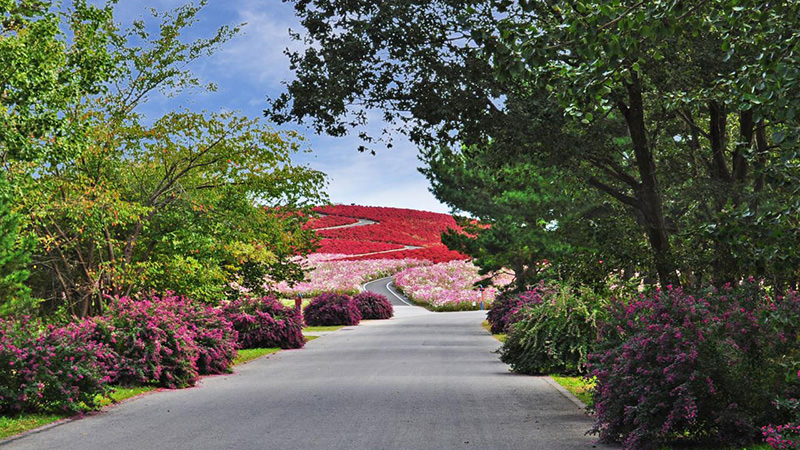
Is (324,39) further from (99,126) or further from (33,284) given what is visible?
(33,284)

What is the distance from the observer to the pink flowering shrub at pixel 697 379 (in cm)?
740

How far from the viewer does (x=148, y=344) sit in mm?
13500

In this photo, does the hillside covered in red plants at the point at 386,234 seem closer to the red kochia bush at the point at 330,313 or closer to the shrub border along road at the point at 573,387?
the red kochia bush at the point at 330,313

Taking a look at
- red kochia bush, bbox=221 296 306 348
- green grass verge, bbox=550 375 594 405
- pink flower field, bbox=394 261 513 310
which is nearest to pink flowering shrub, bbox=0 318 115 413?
green grass verge, bbox=550 375 594 405

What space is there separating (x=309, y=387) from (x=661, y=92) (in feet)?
25.9

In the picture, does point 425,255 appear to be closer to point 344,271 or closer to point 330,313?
point 344,271

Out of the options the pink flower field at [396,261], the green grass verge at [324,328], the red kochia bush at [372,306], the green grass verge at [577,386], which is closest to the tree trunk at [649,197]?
the green grass verge at [577,386]

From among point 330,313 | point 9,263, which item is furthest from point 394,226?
point 9,263

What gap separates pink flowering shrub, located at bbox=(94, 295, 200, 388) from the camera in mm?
13242

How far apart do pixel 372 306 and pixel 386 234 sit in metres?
43.3

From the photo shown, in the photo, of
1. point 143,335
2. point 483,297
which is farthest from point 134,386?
point 483,297

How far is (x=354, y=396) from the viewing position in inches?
470

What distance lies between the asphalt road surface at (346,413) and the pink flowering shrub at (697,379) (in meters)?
0.72

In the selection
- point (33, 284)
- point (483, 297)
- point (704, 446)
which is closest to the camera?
point (704, 446)
